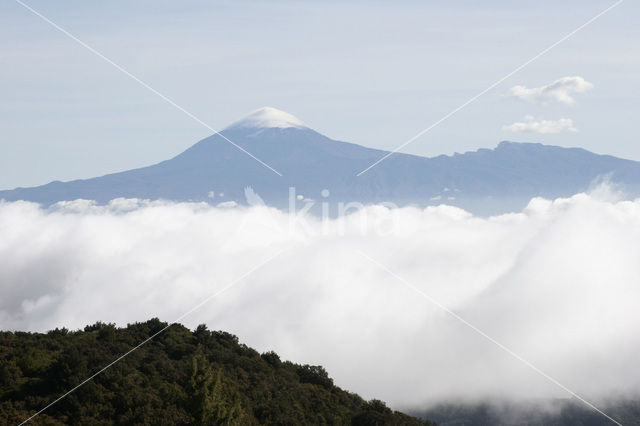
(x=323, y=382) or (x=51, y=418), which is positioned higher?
(x=51, y=418)

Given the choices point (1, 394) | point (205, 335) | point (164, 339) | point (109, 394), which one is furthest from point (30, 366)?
point (205, 335)

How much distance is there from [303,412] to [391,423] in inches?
229

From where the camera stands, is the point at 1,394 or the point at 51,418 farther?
the point at 1,394

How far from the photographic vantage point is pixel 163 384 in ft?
141

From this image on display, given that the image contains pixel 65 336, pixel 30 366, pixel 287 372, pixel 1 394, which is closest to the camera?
pixel 1 394

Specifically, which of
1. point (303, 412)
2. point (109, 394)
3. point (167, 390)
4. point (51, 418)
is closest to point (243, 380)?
point (303, 412)

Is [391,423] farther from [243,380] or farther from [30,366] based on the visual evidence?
[30,366]

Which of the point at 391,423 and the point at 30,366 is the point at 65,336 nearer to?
the point at 30,366

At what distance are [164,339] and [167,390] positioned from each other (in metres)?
12.9

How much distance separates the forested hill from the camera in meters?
37.0

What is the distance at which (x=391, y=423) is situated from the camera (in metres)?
47.8

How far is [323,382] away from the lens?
5747cm

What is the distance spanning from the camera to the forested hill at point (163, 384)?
37031 millimetres

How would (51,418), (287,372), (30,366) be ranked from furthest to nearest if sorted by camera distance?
(287,372)
(30,366)
(51,418)
